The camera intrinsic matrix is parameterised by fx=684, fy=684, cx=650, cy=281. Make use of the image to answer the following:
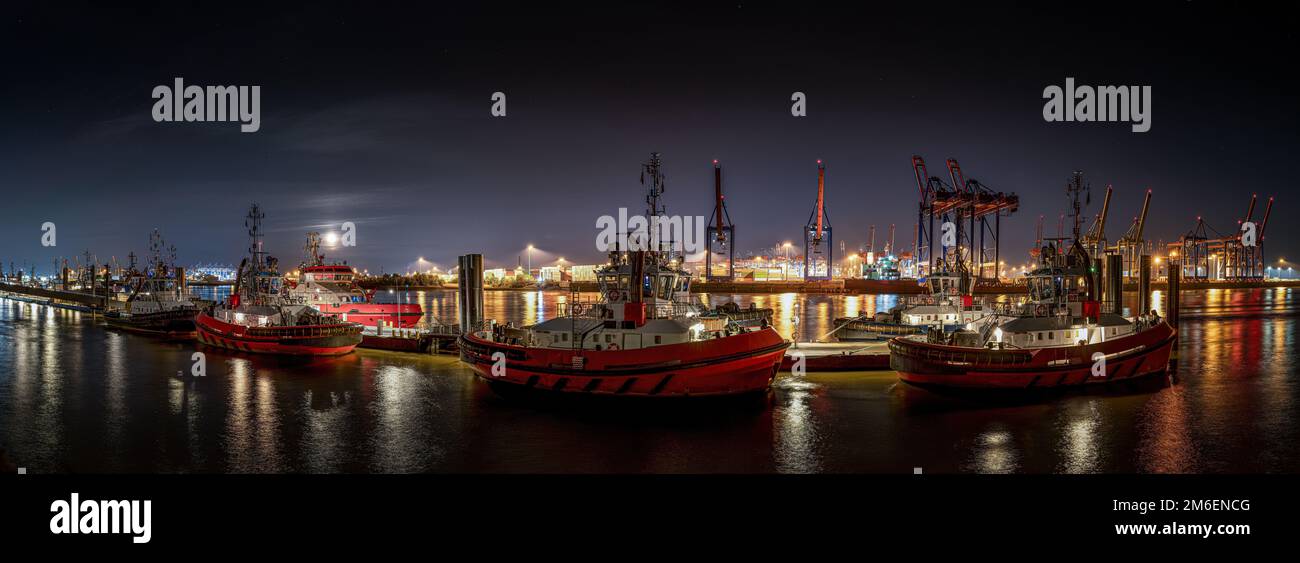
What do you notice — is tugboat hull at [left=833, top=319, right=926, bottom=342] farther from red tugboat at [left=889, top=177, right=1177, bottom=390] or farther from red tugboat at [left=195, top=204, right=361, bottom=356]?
red tugboat at [left=195, top=204, right=361, bottom=356]

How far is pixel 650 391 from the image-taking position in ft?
63.2

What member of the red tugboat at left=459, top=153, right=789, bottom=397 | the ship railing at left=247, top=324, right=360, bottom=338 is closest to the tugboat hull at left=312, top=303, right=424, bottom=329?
the ship railing at left=247, top=324, right=360, bottom=338

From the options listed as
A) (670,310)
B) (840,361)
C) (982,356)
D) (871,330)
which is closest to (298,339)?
(670,310)

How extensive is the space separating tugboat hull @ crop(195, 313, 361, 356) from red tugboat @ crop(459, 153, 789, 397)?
13.2 meters

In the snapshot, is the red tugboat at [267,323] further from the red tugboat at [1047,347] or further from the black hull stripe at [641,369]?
the red tugboat at [1047,347]

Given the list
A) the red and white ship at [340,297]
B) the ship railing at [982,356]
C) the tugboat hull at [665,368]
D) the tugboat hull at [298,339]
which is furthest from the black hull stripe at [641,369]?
the red and white ship at [340,297]

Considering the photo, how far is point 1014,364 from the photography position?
20.9 m

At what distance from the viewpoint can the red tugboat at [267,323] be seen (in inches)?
1243

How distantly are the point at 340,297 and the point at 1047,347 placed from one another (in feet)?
134

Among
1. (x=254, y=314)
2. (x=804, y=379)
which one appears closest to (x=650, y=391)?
(x=804, y=379)

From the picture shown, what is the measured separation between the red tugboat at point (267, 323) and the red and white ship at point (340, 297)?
5409 millimetres

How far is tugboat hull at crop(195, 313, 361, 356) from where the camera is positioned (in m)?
31.5

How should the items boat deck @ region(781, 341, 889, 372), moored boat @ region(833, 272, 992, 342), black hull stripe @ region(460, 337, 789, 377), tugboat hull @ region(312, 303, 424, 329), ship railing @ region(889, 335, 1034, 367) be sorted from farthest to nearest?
tugboat hull @ region(312, 303, 424, 329) → moored boat @ region(833, 272, 992, 342) → boat deck @ region(781, 341, 889, 372) → ship railing @ region(889, 335, 1034, 367) → black hull stripe @ region(460, 337, 789, 377)
